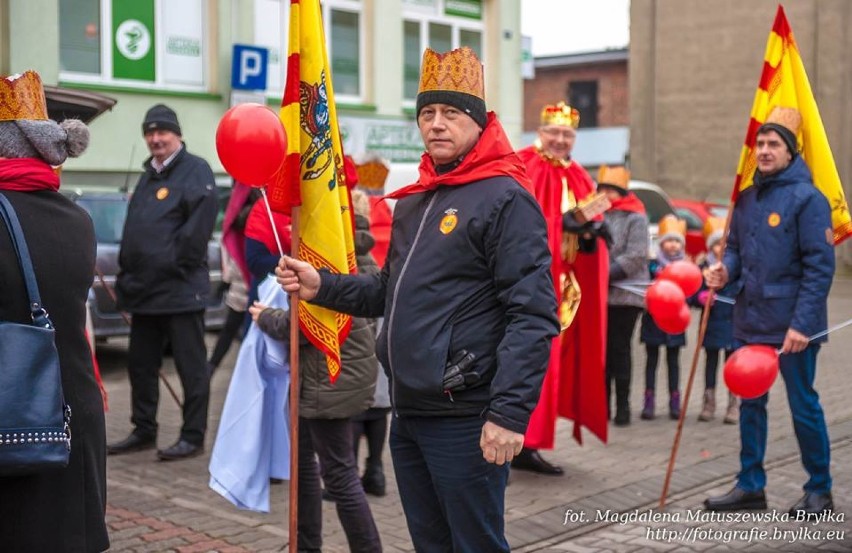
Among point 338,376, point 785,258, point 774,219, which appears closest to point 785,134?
point 774,219

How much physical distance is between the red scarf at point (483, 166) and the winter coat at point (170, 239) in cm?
362

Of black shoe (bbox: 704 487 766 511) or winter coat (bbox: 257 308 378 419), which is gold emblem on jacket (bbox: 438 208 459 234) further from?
black shoe (bbox: 704 487 766 511)

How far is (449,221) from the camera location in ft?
11.5

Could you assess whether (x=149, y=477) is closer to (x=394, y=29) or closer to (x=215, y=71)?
(x=215, y=71)

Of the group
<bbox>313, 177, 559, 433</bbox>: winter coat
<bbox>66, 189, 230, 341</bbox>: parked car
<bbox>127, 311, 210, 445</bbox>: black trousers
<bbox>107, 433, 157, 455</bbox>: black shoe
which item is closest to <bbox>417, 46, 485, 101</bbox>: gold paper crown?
<bbox>313, 177, 559, 433</bbox>: winter coat

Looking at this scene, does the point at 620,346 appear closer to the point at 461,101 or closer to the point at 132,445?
the point at 132,445

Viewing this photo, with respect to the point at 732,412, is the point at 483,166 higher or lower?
higher

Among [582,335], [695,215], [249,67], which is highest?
[249,67]

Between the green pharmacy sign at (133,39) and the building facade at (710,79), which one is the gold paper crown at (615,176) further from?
the building facade at (710,79)

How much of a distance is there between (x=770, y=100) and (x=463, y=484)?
136 inches

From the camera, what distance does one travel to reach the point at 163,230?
711 cm

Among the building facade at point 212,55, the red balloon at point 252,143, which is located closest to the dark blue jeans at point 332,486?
the red balloon at point 252,143

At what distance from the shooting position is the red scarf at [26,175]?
3221mm

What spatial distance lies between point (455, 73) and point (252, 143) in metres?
0.73
